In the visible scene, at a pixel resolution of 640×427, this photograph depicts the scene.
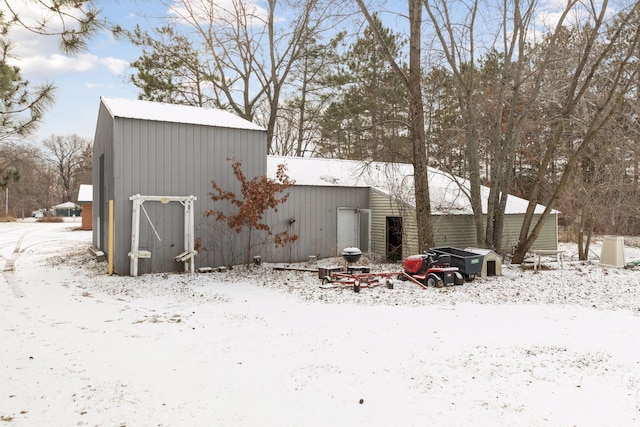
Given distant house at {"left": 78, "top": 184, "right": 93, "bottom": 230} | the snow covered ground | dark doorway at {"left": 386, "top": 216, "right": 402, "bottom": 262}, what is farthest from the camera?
distant house at {"left": 78, "top": 184, "right": 93, "bottom": 230}

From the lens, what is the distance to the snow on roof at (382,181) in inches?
538

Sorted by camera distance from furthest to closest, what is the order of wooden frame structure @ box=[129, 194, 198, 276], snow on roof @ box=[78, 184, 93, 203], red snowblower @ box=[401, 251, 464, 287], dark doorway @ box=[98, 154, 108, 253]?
snow on roof @ box=[78, 184, 93, 203]
dark doorway @ box=[98, 154, 108, 253]
wooden frame structure @ box=[129, 194, 198, 276]
red snowblower @ box=[401, 251, 464, 287]

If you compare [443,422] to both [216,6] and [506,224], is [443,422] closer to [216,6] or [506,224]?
[506,224]

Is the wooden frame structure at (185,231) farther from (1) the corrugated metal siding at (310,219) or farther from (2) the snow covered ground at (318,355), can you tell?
(1) the corrugated metal siding at (310,219)

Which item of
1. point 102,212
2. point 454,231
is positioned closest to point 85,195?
point 102,212

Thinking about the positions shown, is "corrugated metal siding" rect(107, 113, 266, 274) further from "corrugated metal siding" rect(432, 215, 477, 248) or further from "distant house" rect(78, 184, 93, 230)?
"distant house" rect(78, 184, 93, 230)

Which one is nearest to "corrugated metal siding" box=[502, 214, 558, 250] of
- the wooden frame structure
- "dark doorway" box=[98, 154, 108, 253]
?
the wooden frame structure

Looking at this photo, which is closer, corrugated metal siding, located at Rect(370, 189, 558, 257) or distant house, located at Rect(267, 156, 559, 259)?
corrugated metal siding, located at Rect(370, 189, 558, 257)

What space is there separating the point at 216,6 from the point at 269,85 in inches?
173

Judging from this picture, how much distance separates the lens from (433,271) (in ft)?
30.2

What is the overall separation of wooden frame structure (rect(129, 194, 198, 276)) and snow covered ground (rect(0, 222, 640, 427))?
1218mm

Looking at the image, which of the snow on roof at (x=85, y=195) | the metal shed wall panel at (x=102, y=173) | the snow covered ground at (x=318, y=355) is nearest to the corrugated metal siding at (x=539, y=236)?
the snow covered ground at (x=318, y=355)

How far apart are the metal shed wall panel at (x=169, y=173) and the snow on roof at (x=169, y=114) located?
14cm

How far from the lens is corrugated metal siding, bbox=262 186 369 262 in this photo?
1325 centimetres
